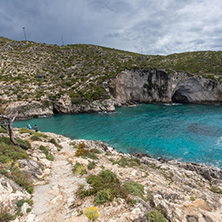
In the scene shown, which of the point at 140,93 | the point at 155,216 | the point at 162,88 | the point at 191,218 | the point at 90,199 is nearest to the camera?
the point at 155,216

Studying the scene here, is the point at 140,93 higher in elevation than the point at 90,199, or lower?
higher

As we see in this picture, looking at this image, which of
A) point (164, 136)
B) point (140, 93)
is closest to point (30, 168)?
point (164, 136)

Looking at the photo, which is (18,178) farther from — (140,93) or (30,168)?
(140,93)

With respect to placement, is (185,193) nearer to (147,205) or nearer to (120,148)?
(147,205)

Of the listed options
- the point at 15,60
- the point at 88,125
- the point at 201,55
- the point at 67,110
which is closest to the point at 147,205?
the point at 88,125

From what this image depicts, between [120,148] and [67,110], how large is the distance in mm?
31655

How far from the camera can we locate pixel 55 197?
648 cm

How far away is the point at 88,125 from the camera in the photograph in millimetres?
32594

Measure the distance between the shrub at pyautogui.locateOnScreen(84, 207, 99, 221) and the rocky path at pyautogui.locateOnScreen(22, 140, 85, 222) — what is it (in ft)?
2.64

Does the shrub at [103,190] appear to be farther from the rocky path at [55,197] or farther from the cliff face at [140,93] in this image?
the cliff face at [140,93]

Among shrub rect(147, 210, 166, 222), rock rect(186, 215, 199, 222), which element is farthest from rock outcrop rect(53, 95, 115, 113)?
shrub rect(147, 210, 166, 222)

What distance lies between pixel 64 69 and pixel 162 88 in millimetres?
47740

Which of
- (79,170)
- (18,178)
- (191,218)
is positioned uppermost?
(18,178)

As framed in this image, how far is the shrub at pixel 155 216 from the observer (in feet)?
16.8
